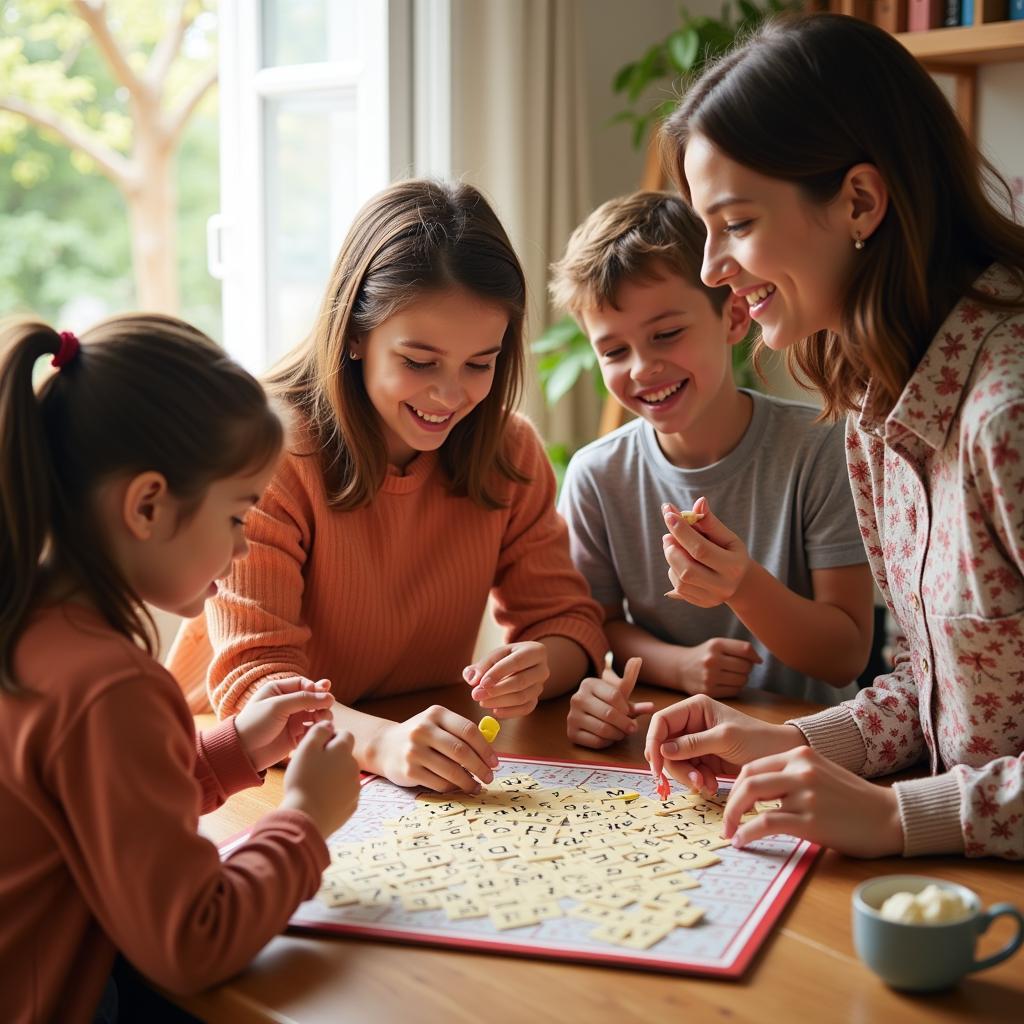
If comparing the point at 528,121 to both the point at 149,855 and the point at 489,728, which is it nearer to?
the point at 489,728

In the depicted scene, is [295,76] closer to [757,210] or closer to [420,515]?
[420,515]

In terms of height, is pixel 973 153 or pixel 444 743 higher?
pixel 973 153

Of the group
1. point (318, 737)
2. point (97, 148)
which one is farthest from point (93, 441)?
point (97, 148)

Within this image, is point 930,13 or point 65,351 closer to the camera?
point 65,351

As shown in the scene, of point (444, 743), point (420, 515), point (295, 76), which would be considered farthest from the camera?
point (295, 76)

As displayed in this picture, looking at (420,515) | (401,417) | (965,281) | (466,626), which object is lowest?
(466,626)

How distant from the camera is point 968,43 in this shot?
2.38 m

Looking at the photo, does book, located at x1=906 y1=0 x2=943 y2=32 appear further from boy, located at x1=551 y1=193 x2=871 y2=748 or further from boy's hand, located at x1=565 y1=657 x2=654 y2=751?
boy's hand, located at x1=565 y1=657 x2=654 y2=751

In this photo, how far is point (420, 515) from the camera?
1732 millimetres

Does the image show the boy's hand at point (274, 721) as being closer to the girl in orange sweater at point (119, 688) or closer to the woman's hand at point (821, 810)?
the girl in orange sweater at point (119, 688)

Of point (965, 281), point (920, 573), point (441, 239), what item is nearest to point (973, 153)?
point (965, 281)

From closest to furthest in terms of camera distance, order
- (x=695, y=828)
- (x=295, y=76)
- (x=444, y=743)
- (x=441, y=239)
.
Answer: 1. (x=695, y=828)
2. (x=444, y=743)
3. (x=441, y=239)
4. (x=295, y=76)

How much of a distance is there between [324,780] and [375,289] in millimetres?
734

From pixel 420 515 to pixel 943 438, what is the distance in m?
0.77
